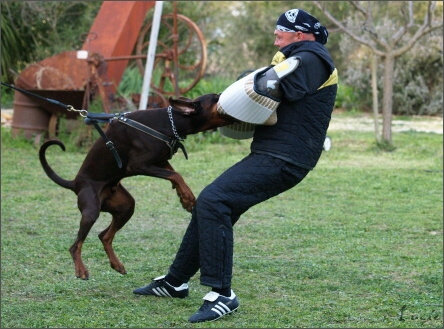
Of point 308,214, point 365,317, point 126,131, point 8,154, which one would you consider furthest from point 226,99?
point 8,154

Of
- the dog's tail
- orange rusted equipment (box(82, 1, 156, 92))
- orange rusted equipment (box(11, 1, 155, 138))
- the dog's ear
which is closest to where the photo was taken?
the dog's ear

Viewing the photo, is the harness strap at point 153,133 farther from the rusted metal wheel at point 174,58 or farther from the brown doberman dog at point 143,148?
the rusted metal wheel at point 174,58

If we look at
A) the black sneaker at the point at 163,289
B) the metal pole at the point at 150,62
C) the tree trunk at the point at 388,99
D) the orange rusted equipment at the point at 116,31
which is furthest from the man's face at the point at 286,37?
the tree trunk at the point at 388,99

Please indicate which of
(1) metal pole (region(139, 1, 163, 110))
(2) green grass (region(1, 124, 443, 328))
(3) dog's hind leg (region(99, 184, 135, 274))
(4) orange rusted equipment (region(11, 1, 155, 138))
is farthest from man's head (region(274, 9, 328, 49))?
(1) metal pole (region(139, 1, 163, 110))

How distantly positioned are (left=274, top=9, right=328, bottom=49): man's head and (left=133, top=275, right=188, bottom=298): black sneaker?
1.70 m

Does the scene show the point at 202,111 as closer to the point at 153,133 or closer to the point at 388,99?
the point at 153,133

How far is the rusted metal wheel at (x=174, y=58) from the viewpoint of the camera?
14156mm

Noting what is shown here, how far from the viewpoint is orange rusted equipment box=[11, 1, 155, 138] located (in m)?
13.6

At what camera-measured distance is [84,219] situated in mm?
5414

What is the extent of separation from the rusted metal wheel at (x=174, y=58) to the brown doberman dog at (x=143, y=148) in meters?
8.57

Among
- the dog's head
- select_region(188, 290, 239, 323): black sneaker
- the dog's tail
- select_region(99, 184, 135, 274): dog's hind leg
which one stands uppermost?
the dog's head

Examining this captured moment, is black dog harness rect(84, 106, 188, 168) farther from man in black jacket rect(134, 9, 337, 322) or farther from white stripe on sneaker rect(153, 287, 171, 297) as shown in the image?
white stripe on sneaker rect(153, 287, 171, 297)

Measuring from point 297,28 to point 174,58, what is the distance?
30.0 ft

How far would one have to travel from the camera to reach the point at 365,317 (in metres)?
5.22
